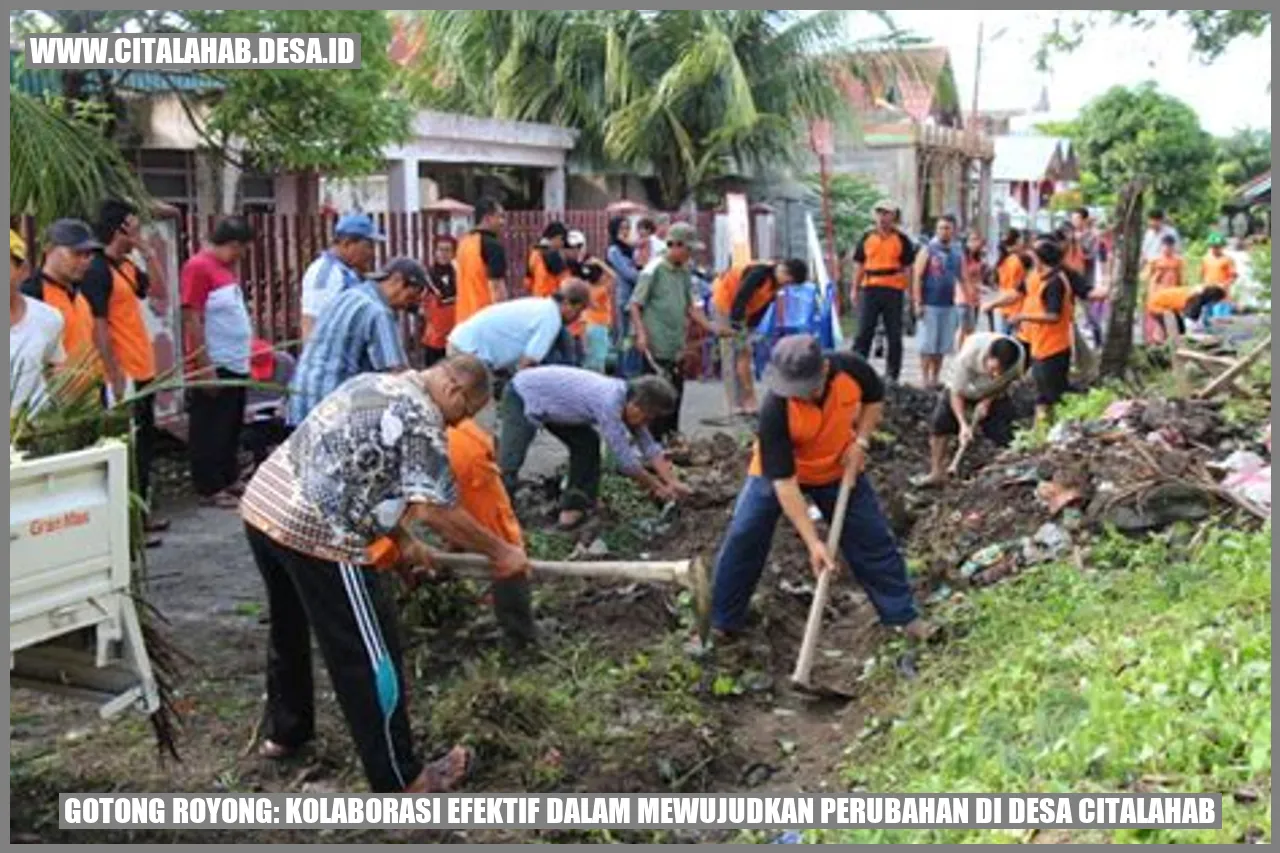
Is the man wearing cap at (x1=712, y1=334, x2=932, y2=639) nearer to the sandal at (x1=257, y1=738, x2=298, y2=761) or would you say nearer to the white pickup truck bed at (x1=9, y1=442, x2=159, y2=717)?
the sandal at (x1=257, y1=738, x2=298, y2=761)

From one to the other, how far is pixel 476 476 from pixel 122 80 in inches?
295

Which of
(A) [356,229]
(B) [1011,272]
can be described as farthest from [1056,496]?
(B) [1011,272]

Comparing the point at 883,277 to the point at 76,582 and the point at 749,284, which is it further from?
the point at 76,582

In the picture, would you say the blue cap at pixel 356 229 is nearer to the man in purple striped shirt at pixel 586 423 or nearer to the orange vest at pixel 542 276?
the man in purple striped shirt at pixel 586 423

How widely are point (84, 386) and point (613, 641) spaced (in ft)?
9.01

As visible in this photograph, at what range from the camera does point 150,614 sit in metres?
4.71

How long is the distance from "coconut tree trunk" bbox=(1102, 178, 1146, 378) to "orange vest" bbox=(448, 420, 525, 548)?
8.60 metres

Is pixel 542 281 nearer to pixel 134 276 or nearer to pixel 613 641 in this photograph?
pixel 134 276

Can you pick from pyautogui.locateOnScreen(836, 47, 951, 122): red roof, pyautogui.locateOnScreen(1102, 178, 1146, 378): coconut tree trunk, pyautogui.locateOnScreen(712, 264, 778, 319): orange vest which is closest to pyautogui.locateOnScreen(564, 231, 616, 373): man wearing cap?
pyautogui.locateOnScreen(712, 264, 778, 319): orange vest

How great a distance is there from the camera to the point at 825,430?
20.2 feet

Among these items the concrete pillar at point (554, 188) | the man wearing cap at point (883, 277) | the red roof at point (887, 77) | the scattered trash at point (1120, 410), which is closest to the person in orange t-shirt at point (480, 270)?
the man wearing cap at point (883, 277)

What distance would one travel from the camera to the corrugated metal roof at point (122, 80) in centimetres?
1041

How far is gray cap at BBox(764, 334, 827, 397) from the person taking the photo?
5.80 m
